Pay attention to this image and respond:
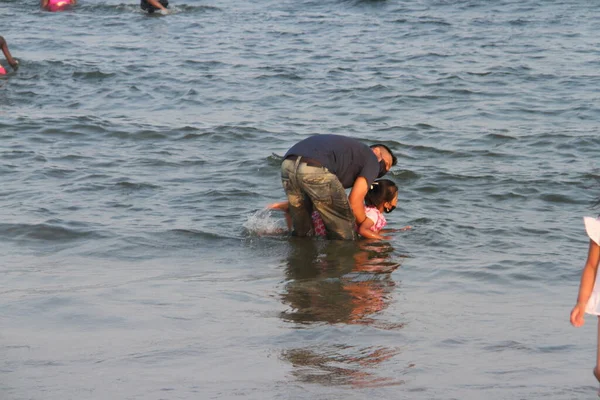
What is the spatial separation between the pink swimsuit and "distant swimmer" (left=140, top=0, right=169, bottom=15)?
54.4 feet

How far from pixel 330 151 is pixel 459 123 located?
615 centimetres

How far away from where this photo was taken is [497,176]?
36.5 ft

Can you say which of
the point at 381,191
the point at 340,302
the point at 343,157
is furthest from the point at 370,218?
the point at 340,302

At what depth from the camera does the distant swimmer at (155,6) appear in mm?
24203

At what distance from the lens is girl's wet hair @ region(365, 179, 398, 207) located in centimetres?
856

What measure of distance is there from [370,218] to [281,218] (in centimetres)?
130

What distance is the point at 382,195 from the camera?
28.2ft

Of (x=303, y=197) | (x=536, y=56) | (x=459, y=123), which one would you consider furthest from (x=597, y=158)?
(x=536, y=56)

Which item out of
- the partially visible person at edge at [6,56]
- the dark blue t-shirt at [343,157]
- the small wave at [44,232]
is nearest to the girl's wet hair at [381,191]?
the dark blue t-shirt at [343,157]

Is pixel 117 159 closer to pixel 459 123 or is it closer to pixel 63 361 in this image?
pixel 459 123

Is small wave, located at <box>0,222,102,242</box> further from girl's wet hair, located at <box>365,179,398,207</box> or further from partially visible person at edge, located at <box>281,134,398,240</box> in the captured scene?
girl's wet hair, located at <box>365,179,398,207</box>

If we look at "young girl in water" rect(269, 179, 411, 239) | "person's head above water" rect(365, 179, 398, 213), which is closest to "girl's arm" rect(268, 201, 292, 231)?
"young girl in water" rect(269, 179, 411, 239)

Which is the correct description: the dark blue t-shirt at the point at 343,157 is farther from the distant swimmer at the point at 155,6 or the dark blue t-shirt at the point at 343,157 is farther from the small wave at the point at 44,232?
the distant swimmer at the point at 155,6

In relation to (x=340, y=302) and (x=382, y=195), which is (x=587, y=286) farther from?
(x=382, y=195)
